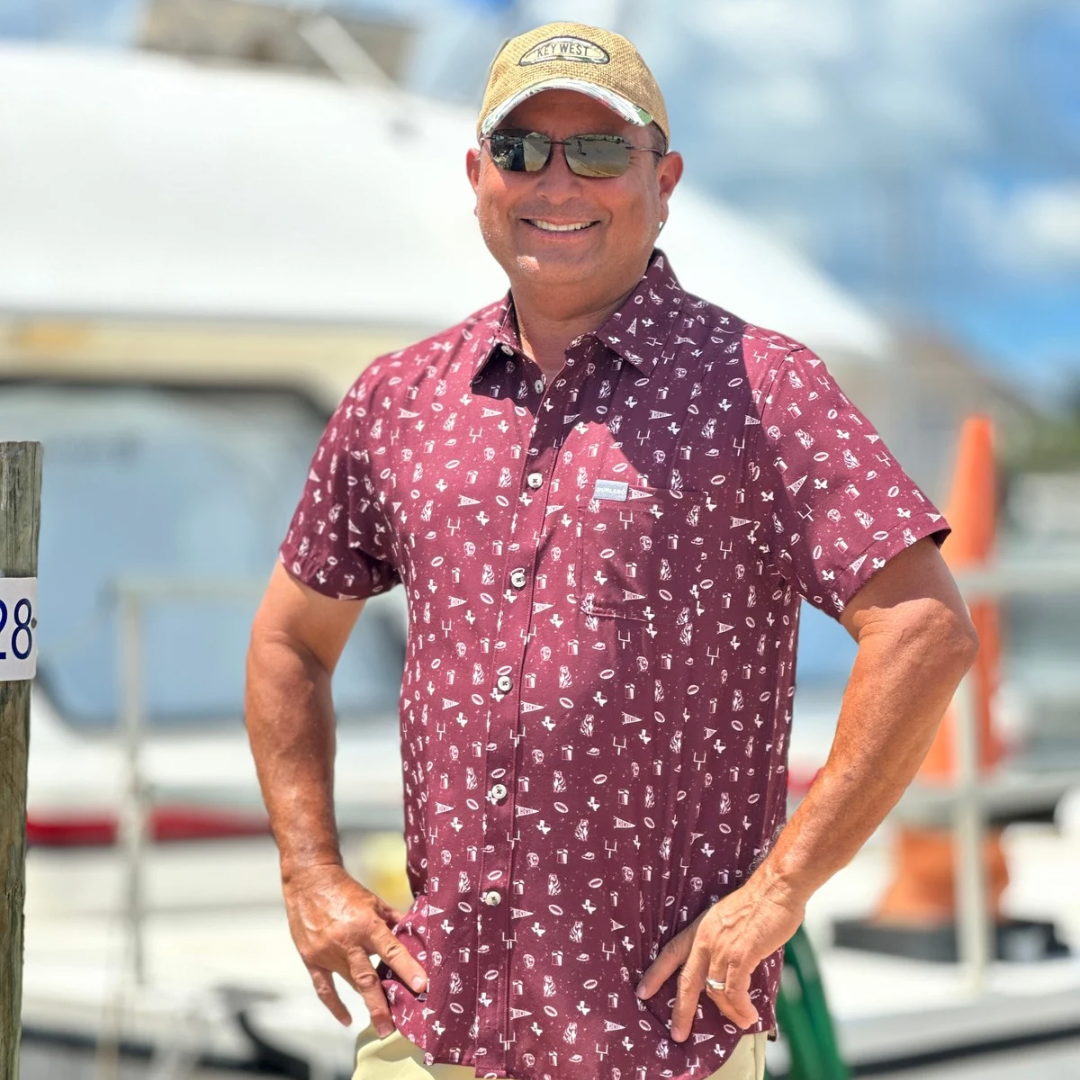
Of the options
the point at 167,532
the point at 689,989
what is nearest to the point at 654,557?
the point at 689,989

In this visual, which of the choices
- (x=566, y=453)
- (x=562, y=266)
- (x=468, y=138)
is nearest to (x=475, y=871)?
(x=566, y=453)

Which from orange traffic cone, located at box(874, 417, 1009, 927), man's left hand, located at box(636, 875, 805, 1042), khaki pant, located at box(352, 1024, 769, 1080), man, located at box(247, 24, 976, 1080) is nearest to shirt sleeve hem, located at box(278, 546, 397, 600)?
man, located at box(247, 24, 976, 1080)

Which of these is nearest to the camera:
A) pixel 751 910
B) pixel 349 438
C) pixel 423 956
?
pixel 751 910

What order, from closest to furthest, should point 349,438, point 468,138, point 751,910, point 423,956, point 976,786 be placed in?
point 751,910, point 423,956, point 349,438, point 976,786, point 468,138

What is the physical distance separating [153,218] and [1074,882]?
3.31m

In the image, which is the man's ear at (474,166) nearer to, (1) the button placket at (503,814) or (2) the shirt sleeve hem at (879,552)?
(1) the button placket at (503,814)

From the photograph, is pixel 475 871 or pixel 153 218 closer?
pixel 475 871

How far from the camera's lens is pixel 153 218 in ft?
18.6

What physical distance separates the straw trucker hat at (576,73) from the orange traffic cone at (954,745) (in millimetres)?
2812

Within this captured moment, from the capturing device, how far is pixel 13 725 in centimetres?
247

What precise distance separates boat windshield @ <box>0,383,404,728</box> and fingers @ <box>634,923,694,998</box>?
3.17 metres

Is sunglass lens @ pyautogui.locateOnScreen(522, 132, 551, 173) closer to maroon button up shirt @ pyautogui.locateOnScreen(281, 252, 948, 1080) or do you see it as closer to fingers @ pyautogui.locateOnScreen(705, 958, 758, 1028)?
maroon button up shirt @ pyautogui.locateOnScreen(281, 252, 948, 1080)

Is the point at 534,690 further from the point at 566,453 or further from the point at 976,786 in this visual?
the point at 976,786

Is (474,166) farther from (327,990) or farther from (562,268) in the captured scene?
Answer: (327,990)
